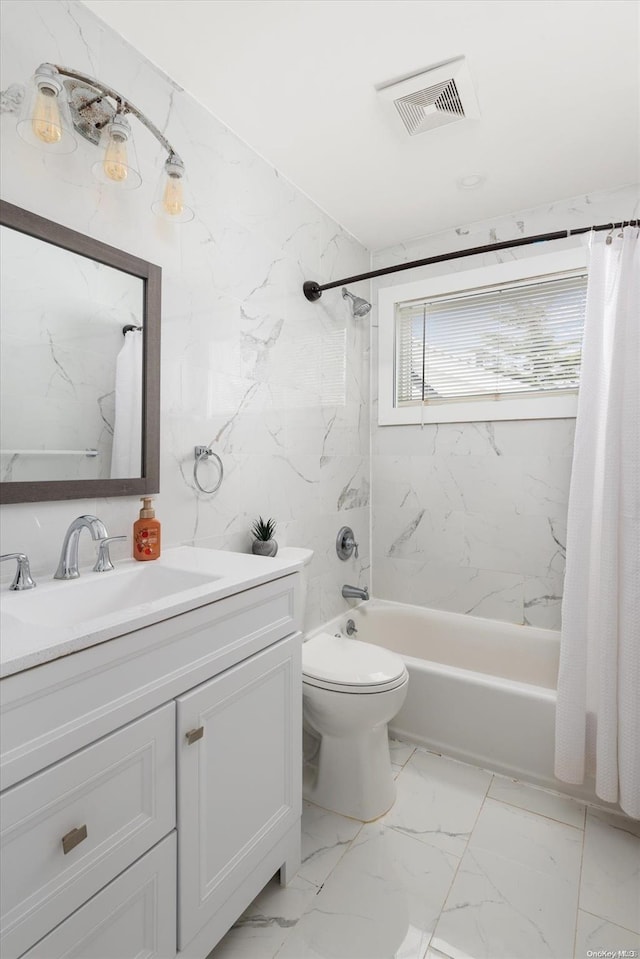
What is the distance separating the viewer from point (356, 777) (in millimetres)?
1719

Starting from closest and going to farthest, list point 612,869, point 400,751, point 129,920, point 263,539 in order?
point 129,920 → point 612,869 → point 263,539 → point 400,751

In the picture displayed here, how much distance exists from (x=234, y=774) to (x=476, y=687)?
117 cm

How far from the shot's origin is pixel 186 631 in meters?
1.00

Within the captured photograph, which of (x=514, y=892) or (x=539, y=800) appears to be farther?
(x=539, y=800)

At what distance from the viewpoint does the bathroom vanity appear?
0.74m

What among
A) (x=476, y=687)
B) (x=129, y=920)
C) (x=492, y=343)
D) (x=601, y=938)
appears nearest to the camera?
(x=129, y=920)

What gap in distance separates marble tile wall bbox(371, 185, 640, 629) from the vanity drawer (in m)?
1.86

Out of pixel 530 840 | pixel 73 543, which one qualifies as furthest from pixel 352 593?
pixel 73 543

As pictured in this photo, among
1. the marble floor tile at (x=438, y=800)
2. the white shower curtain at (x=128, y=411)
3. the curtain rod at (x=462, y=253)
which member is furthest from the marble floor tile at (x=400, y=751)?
the curtain rod at (x=462, y=253)

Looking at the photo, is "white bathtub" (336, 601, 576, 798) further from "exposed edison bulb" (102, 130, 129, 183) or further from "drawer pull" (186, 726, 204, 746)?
"exposed edison bulb" (102, 130, 129, 183)

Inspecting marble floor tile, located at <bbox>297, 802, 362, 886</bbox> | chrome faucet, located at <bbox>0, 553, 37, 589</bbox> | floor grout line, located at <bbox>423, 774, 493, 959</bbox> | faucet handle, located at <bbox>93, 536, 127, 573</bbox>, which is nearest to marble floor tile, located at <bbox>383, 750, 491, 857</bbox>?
floor grout line, located at <bbox>423, 774, 493, 959</bbox>

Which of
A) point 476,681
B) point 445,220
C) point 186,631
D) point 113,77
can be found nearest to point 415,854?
point 476,681

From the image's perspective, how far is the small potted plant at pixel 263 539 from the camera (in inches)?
70.2

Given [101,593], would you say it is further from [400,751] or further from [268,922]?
[400,751]
